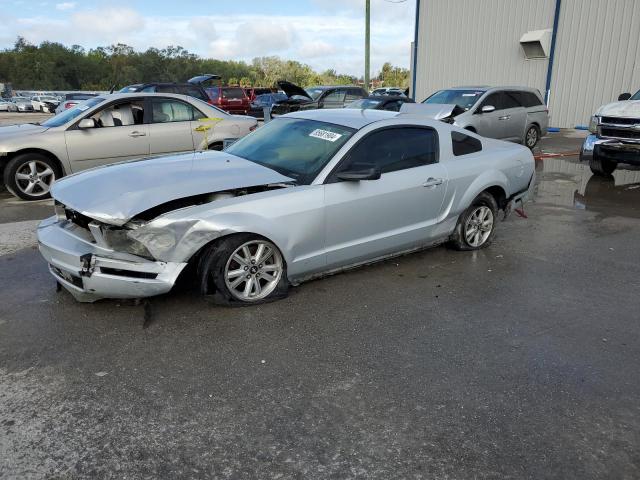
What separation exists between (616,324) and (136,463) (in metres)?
3.50

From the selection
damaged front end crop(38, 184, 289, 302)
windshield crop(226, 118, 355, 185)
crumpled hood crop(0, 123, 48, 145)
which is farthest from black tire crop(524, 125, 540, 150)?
damaged front end crop(38, 184, 289, 302)

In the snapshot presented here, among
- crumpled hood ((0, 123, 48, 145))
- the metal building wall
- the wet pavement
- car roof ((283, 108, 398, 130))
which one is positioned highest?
the metal building wall

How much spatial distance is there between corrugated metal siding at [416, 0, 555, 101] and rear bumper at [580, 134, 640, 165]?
11544mm

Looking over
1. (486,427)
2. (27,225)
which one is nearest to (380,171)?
(486,427)

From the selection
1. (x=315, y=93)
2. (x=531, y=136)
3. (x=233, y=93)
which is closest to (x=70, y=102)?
(x=233, y=93)

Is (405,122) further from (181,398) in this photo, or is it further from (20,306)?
(20,306)

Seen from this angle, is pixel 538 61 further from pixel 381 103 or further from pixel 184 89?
pixel 184 89

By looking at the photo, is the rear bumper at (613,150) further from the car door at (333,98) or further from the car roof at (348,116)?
the car door at (333,98)

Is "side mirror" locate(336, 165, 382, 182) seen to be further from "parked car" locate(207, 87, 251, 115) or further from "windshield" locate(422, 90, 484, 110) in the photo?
"parked car" locate(207, 87, 251, 115)

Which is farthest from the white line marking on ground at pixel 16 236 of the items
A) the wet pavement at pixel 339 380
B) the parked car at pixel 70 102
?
the parked car at pixel 70 102

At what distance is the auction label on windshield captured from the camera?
4.70 m

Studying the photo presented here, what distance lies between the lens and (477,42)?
852 inches

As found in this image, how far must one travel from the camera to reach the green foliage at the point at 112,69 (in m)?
81.4

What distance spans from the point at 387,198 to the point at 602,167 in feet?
25.3
